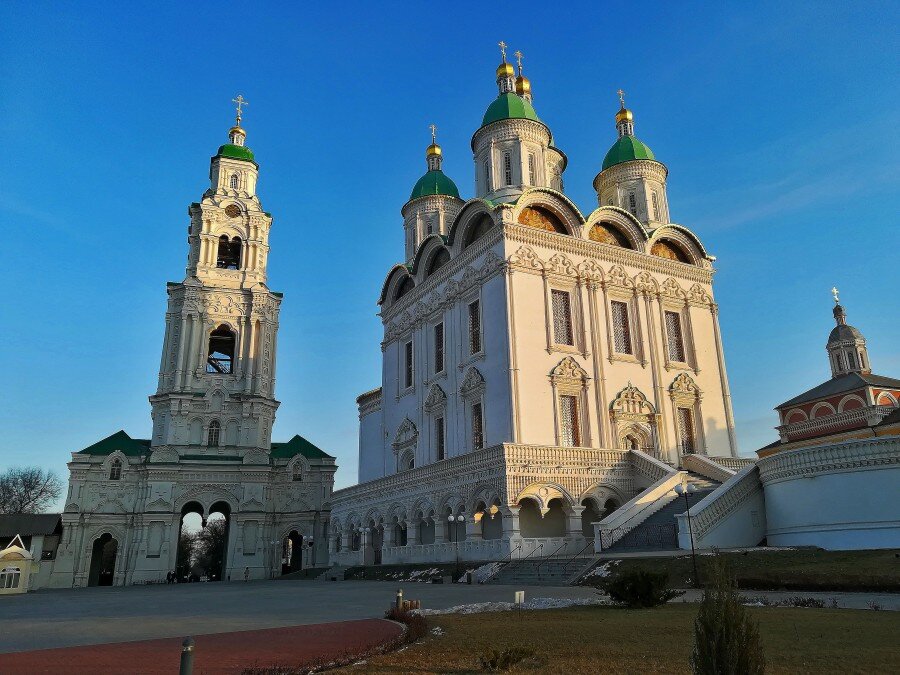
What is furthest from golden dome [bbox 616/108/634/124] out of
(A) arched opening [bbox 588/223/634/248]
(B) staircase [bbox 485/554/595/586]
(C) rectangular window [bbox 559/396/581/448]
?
(B) staircase [bbox 485/554/595/586]

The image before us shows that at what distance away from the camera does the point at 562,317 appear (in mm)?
29562

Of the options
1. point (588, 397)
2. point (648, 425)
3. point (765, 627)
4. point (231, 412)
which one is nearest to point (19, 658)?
point (765, 627)

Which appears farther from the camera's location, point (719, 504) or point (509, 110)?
point (509, 110)

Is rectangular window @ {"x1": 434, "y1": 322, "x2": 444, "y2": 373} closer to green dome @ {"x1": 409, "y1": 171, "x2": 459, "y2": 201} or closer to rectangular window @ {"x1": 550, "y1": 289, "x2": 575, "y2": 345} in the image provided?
rectangular window @ {"x1": 550, "y1": 289, "x2": 575, "y2": 345}

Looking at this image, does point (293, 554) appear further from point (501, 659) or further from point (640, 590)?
point (501, 659)

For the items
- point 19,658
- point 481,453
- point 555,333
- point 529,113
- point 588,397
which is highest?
point 529,113

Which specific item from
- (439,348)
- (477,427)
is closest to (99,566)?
(439,348)

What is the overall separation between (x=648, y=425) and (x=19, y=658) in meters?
25.2

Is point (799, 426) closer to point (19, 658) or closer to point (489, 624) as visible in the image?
point (489, 624)

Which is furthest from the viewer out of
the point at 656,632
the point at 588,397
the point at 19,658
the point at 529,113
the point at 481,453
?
the point at 529,113

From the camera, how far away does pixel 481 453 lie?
25.0 meters

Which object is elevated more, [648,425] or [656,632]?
[648,425]

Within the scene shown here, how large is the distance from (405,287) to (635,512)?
1879 centimetres

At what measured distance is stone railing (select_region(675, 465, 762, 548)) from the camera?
20047 mm
